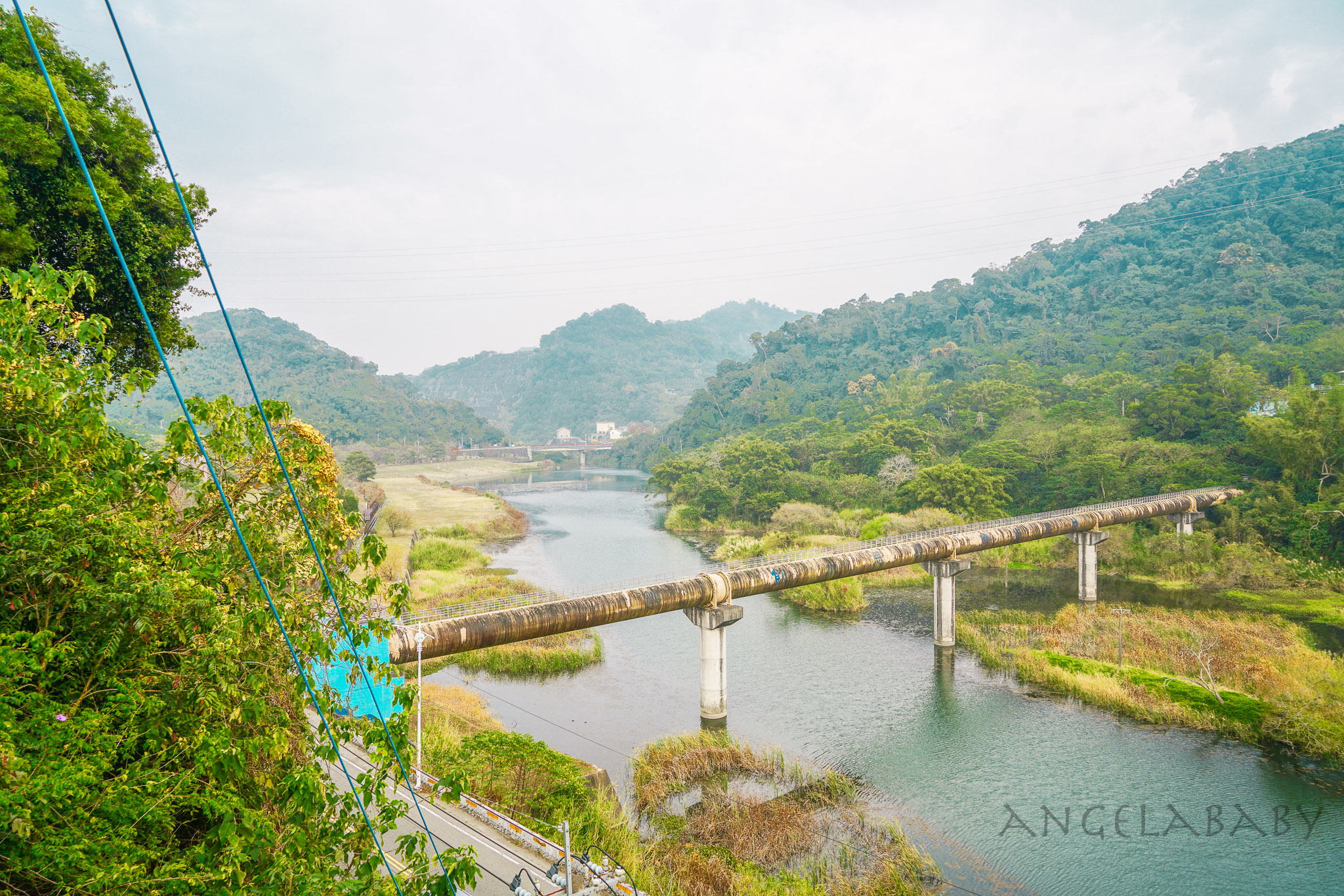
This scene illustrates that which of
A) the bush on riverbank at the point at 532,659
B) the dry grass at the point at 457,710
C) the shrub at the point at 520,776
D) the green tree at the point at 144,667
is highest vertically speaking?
the green tree at the point at 144,667

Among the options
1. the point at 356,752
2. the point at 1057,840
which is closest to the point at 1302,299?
the point at 1057,840

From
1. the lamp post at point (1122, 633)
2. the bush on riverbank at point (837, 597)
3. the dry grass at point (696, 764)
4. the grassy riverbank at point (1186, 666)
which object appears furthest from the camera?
the bush on riverbank at point (837, 597)

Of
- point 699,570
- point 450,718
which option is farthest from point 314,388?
point 450,718

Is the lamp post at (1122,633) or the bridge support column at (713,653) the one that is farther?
the lamp post at (1122,633)

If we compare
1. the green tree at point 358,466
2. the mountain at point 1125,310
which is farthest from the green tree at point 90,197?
the mountain at point 1125,310

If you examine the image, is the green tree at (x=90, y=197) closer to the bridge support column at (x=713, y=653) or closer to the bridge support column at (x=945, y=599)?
the bridge support column at (x=713, y=653)

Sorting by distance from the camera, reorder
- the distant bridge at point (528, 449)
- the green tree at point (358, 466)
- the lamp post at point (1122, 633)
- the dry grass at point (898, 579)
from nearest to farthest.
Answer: the lamp post at point (1122, 633)
the dry grass at point (898, 579)
the green tree at point (358, 466)
the distant bridge at point (528, 449)

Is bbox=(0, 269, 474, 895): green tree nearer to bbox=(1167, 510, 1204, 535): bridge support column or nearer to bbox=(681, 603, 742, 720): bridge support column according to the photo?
bbox=(681, 603, 742, 720): bridge support column
